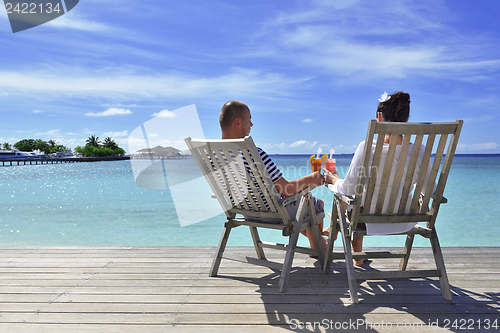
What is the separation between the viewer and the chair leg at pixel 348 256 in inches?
84.3

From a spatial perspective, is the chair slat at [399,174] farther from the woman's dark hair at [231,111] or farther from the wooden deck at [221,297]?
the woman's dark hair at [231,111]

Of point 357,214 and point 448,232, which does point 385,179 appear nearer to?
point 357,214

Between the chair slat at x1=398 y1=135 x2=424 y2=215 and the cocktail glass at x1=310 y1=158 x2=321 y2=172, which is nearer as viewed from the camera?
the chair slat at x1=398 y1=135 x2=424 y2=215

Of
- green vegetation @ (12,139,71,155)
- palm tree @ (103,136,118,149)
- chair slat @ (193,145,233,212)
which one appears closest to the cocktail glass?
chair slat @ (193,145,233,212)

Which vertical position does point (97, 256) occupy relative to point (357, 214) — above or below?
below

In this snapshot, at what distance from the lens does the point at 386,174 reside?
2.11 meters

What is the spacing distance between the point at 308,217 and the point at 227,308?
984 mm

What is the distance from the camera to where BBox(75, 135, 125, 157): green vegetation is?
99.7 m

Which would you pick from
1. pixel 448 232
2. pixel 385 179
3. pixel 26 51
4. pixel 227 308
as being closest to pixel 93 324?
pixel 227 308

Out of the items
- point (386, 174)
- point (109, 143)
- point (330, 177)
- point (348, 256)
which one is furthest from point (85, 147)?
point (386, 174)

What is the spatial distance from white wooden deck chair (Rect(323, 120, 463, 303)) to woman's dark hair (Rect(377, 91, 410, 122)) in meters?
0.19

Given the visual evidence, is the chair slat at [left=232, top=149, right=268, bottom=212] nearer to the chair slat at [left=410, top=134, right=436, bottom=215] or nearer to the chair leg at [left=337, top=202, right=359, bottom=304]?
the chair leg at [left=337, top=202, right=359, bottom=304]

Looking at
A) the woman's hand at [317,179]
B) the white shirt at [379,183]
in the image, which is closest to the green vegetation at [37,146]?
the woman's hand at [317,179]

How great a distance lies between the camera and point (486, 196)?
1450cm
